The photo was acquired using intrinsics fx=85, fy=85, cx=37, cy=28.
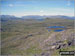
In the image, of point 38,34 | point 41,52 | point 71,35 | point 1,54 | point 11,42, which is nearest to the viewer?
point 1,54

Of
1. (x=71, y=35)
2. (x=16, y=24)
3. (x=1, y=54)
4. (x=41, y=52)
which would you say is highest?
(x=16, y=24)

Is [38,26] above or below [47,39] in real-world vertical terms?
above

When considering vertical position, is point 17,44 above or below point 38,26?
below

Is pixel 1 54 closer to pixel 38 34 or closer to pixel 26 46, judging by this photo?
pixel 26 46

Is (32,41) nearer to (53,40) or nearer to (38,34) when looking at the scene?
(38,34)

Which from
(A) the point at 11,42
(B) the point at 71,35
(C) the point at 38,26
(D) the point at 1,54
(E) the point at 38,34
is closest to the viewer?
(D) the point at 1,54

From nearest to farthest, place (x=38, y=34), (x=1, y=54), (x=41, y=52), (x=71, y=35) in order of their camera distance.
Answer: (x=1, y=54) → (x=41, y=52) → (x=71, y=35) → (x=38, y=34)

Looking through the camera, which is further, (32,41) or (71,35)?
(32,41)

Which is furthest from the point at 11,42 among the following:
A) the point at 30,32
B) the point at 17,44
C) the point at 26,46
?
the point at 30,32

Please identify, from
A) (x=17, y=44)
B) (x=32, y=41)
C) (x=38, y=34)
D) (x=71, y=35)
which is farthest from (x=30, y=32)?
(x=71, y=35)
